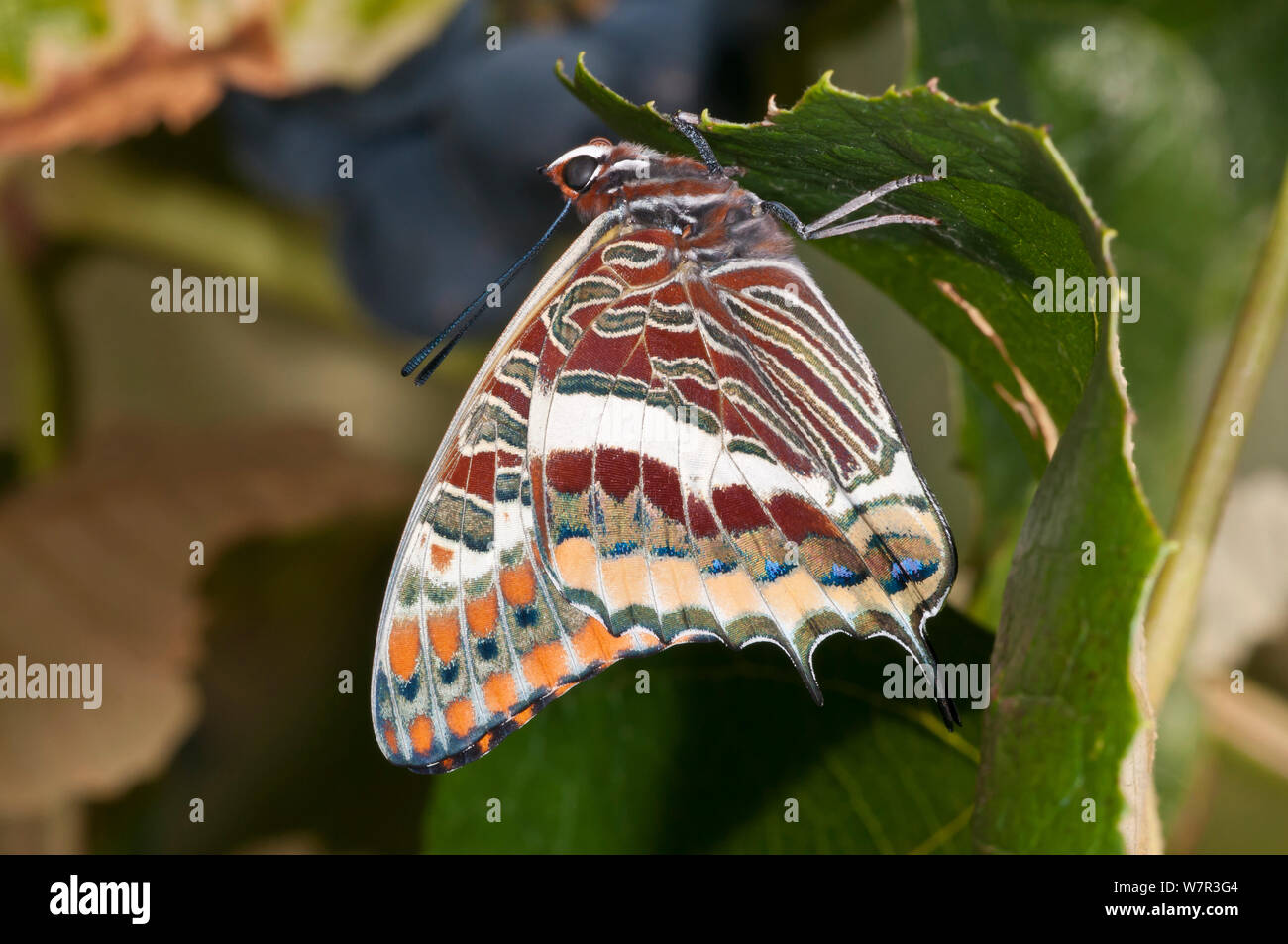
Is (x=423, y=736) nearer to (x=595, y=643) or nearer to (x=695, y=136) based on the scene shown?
(x=595, y=643)

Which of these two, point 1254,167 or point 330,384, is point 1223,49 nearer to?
point 1254,167

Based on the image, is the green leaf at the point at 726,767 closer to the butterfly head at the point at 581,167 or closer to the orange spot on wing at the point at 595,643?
the orange spot on wing at the point at 595,643

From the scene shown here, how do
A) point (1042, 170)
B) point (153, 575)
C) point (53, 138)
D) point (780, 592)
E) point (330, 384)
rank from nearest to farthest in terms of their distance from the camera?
point (1042, 170) < point (780, 592) < point (53, 138) < point (153, 575) < point (330, 384)

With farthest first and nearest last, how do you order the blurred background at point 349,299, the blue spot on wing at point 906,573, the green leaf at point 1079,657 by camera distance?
→ the blurred background at point 349,299, the blue spot on wing at point 906,573, the green leaf at point 1079,657

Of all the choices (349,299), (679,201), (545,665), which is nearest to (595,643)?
(545,665)

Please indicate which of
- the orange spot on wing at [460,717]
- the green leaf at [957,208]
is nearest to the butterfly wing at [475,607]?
the orange spot on wing at [460,717]

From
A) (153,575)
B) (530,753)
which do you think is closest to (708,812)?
(530,753)
